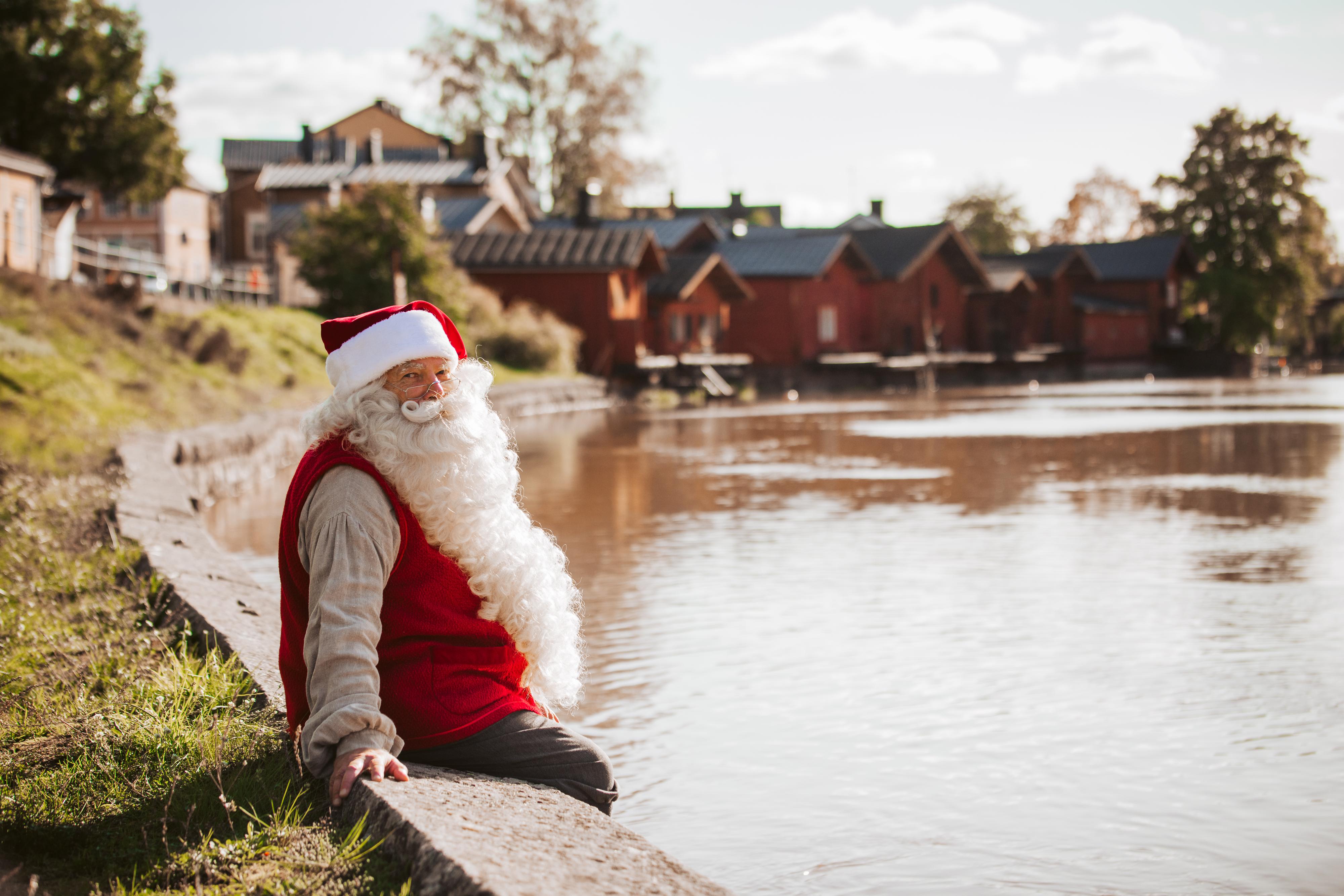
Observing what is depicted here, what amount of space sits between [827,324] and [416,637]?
4680cm

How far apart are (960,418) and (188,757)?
24745 mm

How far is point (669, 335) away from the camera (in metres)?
44.4

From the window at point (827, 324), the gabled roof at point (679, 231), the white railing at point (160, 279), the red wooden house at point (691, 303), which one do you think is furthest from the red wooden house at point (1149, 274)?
the white railing at point (160, 279)

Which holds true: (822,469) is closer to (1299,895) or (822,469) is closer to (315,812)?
(1299,895)

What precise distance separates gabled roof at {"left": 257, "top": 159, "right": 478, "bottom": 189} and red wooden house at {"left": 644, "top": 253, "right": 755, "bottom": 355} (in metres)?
12.1

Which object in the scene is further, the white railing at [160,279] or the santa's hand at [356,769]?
the white railing at [160,279]

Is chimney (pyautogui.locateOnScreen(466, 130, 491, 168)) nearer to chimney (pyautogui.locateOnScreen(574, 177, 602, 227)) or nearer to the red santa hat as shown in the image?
chimney (pyautogui.locateOnScreen(574, 177, 602, 227))

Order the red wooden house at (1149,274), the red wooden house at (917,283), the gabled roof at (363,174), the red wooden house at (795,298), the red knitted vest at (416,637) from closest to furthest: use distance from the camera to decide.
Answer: the red knitted vest at (416,637), the red wooden house at (795,298), the red wooden house at (917,283), the gabled roof at (363,174), the red wooden house at (1149,274)

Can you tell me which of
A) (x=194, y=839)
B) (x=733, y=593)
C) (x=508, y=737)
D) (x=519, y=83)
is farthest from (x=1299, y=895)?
(x=519, y=83)

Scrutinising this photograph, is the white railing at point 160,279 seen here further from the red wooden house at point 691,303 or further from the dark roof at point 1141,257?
the dark roof at point 1141,257

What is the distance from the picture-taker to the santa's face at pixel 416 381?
3338 mm

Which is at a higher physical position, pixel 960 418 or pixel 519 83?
pixel 519 83

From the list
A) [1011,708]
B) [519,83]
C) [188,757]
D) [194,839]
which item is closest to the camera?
[194,839]

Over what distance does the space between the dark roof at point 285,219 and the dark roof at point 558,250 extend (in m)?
7.08
